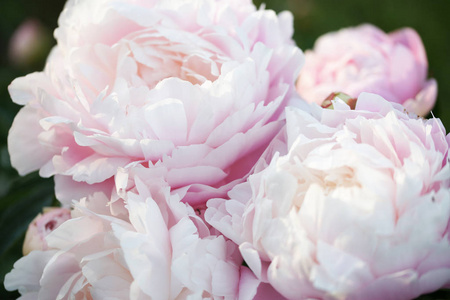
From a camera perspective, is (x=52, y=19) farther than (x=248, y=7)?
Yes

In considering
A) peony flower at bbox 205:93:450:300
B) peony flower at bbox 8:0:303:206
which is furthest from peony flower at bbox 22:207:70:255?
peony flower at bbox 205:93:450:300

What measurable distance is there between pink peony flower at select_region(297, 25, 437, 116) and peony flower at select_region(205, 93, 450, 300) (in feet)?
0.57

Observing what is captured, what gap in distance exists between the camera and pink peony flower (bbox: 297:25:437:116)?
50 centimetres

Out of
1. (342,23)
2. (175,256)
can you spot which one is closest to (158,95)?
(175,256)

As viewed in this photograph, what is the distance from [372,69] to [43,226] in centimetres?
36

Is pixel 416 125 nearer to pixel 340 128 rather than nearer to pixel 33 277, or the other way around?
pixel 340 128

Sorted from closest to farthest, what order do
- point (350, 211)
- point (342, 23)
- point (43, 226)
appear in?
1. point (350, 211)
2. point (43, 226)
3. point (342, 23)

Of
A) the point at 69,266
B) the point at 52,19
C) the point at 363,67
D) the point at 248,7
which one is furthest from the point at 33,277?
the point at 52,19

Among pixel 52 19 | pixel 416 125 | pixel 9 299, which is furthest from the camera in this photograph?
pixel 52 19

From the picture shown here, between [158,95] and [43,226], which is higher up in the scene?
[158,95]

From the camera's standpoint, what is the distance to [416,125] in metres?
0.32

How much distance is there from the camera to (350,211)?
28 cm

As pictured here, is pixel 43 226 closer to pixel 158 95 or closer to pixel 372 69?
pixel 158 95

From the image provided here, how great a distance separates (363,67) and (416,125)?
0.77ft
